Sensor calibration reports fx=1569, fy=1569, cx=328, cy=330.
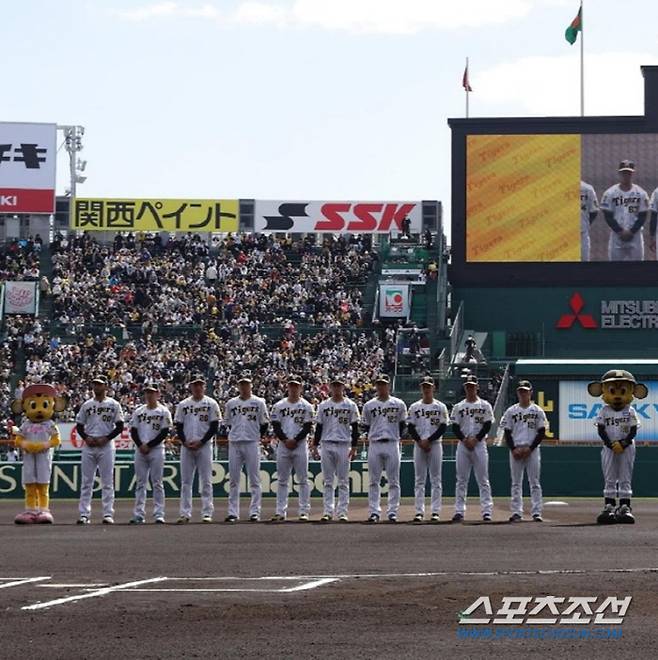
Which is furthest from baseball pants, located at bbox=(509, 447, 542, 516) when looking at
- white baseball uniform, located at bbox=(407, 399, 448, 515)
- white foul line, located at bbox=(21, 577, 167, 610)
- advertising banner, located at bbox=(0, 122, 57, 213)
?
advertising banner, located at bbox=(0, 122, 57, 213)

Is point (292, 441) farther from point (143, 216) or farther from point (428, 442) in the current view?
point (143, 216)

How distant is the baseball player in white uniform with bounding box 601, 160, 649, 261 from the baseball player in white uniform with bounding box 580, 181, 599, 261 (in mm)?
299

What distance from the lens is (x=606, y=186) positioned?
49688mm

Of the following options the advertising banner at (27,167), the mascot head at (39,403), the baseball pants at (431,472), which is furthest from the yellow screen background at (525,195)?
the mascot head at (39,403)

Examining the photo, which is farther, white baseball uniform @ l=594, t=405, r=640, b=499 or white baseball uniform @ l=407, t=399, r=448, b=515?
white baseball uniform @ l=407, t=399, r=448, b=515

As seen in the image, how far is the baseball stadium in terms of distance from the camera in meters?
11.7

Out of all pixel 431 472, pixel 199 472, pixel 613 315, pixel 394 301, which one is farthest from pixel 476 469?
pixel 613 315

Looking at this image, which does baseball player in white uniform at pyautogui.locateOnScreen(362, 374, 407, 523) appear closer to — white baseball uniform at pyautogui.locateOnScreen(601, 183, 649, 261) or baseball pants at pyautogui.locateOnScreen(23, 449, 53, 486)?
baseball pants at pyautogui.locateOnScreen(23, 449, 53, 486)

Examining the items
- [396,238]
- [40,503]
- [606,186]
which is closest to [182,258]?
[396,238]

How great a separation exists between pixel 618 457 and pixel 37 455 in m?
8.47

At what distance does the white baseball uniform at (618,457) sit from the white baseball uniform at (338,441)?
12.2 feet

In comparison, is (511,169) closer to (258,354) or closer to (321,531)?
(258,354)

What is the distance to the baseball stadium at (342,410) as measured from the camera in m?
11.7

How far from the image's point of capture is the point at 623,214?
49625 millimetres
